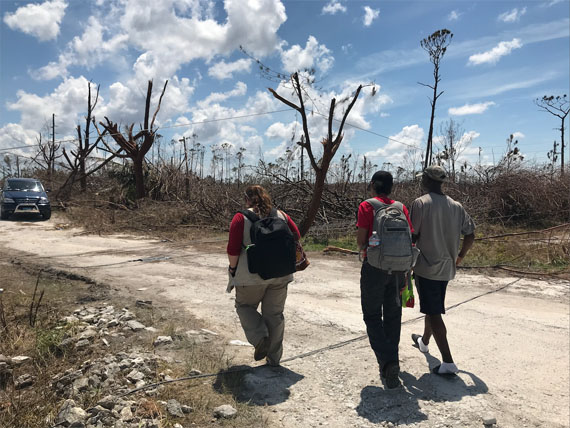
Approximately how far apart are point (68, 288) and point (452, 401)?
6231 millimetres

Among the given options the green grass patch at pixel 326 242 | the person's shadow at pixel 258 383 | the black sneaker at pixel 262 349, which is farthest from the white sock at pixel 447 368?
the green grass patch at pixel 326 242

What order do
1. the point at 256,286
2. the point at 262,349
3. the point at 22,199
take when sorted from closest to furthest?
the point at 256,286 < the point at 262,349 < the point at 22,199

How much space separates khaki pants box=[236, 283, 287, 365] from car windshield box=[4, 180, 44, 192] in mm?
16292

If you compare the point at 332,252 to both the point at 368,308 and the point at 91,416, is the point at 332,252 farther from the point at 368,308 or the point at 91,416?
the point at 91,416

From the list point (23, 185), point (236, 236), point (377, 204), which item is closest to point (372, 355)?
point (377, 204)

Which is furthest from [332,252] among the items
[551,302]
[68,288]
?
[68,288]

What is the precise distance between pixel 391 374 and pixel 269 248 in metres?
1.50

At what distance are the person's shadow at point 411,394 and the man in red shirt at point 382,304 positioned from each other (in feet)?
0.44

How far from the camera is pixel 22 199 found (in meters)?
15.7

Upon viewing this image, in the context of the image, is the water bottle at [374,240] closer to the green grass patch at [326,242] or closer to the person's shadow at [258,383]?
the person's shadow at [258,383]

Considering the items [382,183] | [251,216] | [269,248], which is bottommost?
[269,248]

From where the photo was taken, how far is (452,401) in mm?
3289

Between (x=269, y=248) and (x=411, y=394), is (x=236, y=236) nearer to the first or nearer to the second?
(x=269, y=248)

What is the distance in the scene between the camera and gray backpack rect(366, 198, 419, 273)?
3.25 meters
